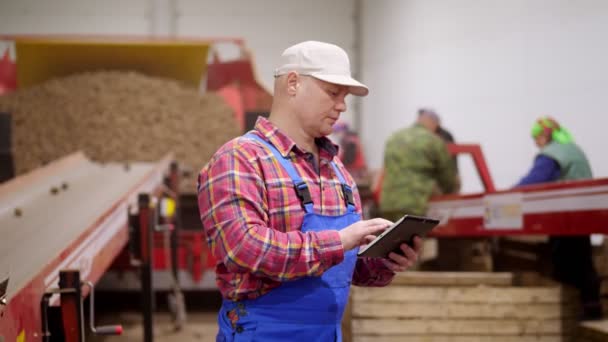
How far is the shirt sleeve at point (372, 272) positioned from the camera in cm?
193

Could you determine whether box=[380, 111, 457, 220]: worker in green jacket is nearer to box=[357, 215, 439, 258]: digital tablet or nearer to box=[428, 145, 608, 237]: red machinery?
box=[428, 145, 608, 237]: red machinery

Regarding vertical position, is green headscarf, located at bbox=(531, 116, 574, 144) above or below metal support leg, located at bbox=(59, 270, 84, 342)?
above

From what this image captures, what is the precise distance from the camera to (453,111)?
22.8 feet

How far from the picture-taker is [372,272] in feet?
6.38

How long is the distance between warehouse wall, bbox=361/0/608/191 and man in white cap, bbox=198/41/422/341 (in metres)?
2.89

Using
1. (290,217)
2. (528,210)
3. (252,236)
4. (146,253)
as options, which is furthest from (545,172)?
(252,236)

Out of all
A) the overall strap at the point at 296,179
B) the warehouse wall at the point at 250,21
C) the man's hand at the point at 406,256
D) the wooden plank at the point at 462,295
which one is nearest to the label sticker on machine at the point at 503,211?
the wooden plank at the point at 462,295

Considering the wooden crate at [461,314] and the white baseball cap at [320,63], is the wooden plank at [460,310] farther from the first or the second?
the white baseball cap at [320,63]

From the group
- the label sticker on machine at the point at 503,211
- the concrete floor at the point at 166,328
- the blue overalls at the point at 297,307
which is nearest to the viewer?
the blue overalls at the point at 297,307

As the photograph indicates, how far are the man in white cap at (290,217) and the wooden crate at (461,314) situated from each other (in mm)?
1678

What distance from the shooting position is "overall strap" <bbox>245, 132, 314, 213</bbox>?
5.56 ft

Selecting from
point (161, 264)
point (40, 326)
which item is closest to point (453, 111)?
point (161, 264)

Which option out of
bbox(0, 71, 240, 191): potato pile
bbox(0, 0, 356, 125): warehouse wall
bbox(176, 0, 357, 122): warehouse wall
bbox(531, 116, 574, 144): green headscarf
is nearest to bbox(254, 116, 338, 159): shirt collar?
bbox(531, 116, 574, 144): green headscarf

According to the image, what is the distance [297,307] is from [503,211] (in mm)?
2721
